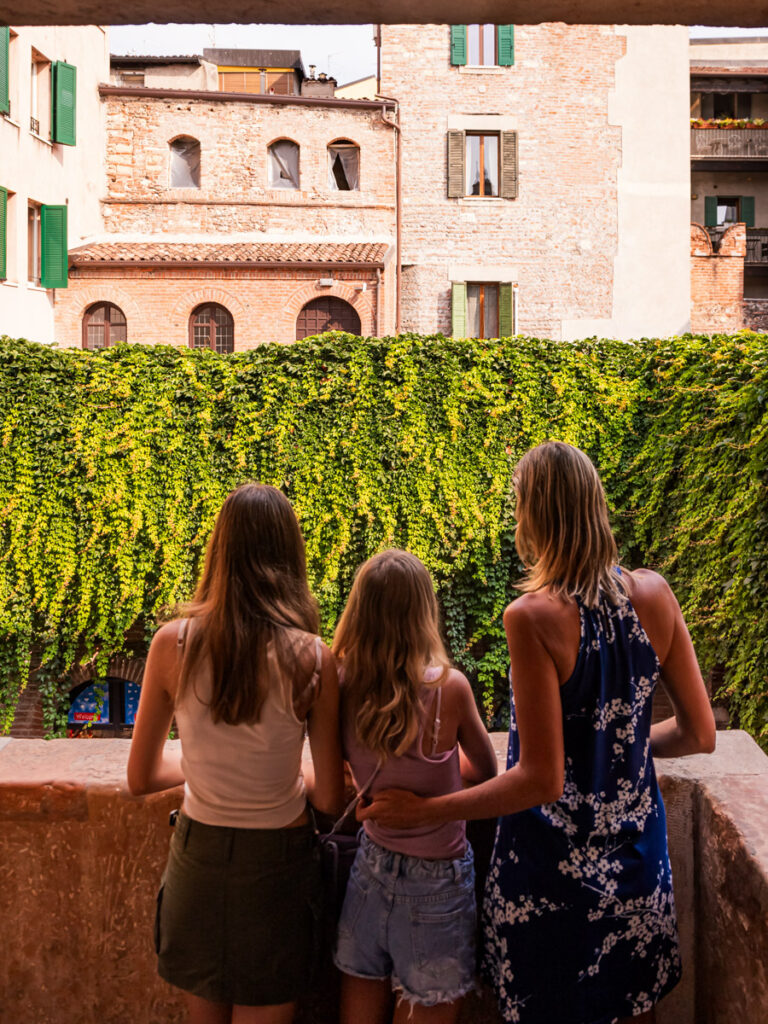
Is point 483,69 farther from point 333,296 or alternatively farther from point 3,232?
point 3,232

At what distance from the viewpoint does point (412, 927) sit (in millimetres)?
1867

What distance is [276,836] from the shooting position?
189cm

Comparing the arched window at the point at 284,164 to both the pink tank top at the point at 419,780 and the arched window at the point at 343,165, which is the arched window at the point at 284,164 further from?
the pink tank top at the point at 419,780

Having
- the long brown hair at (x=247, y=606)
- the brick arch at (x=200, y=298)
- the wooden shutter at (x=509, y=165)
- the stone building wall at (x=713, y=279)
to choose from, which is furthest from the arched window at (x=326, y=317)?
the long brown hair at (x=247, y=606)

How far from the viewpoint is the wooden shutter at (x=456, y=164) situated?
65.6 ft

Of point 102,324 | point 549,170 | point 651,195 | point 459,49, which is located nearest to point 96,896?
point 102,324

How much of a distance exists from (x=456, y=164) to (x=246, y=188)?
4.59 m

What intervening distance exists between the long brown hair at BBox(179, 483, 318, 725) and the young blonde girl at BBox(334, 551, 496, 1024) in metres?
0.15

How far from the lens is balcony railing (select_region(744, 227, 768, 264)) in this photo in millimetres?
27750

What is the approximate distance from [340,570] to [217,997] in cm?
914

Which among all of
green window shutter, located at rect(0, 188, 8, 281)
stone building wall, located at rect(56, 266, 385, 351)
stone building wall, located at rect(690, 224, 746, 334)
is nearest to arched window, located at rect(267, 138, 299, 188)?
stone building wall, located at rect(56, 266, 385, 351)

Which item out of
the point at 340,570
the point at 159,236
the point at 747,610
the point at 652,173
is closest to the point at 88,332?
the point at 159,236

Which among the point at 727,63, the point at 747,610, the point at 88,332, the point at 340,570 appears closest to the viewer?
the point at 747,610

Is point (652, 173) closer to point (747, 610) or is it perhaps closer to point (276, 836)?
point (747, 610)
